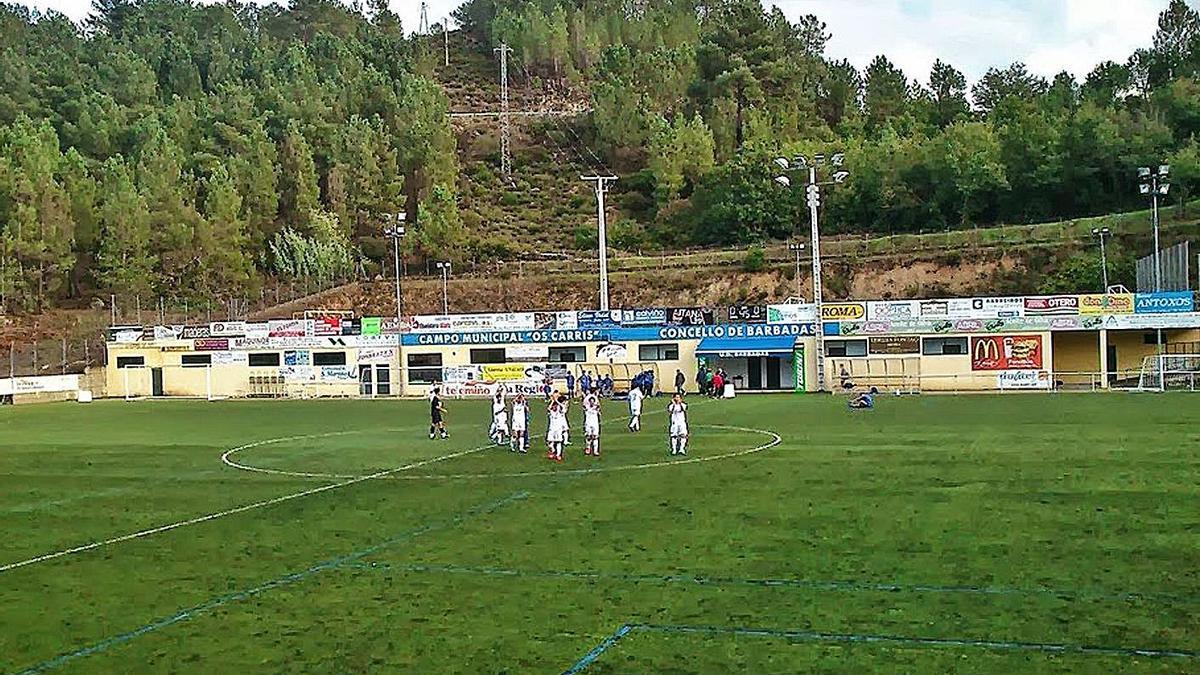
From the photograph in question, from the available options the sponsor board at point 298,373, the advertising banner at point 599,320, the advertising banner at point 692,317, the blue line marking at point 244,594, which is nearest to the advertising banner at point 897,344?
the advertising banner at point 692,317

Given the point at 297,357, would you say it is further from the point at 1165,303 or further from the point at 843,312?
the point at 1165,303

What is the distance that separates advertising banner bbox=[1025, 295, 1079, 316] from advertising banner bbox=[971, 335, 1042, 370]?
3.83ft

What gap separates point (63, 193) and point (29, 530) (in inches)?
3450

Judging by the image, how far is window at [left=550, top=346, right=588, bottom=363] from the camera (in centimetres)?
6203

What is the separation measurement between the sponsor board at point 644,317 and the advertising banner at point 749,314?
3.45 metres

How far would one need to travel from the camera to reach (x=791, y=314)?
59.9 meters

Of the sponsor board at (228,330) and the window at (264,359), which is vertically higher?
the sponsor board at (228,330)

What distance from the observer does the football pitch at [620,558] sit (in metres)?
11.1

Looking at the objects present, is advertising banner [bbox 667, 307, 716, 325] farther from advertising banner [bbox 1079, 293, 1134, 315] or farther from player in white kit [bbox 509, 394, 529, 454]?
player in white kit [bbox 509, 394, 529, 454]

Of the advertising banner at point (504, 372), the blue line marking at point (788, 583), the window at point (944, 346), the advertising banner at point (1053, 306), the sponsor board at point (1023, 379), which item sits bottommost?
the blue line marking at point (788, 583)

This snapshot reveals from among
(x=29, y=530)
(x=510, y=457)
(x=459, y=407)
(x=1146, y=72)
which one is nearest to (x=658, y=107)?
(x=1146, y=72)

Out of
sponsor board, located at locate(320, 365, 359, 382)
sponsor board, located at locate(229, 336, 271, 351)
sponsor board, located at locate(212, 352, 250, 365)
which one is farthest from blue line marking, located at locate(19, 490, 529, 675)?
sponsor board, located at locate(212, 352, 250, 365)

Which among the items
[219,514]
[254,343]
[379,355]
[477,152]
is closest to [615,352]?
[379,355]

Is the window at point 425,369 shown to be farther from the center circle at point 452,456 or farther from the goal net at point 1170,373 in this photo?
the goal net at point 1170,373
